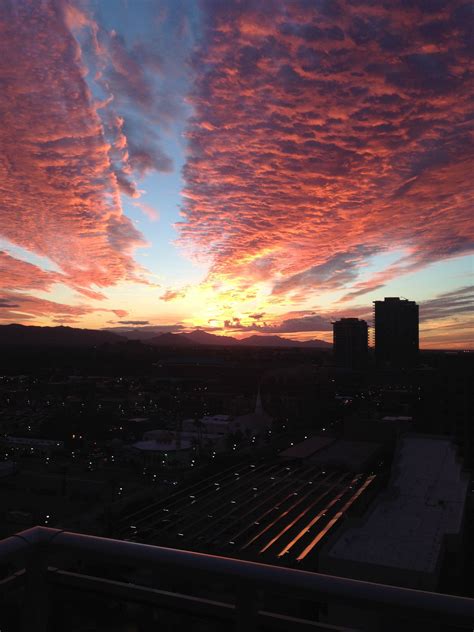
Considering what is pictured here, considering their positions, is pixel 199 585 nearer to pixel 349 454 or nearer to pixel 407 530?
pixel 407 530

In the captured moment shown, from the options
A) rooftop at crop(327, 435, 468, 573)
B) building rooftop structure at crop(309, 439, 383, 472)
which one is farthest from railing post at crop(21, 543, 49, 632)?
building rooftop structure at crop(309, 439, 383, 472)

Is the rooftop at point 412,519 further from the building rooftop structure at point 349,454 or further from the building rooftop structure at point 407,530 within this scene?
the building rooftop structure at point 349,454

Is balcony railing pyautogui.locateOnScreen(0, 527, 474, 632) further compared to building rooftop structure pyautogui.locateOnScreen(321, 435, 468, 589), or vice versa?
building rooftop structure pyautogui.locateOnScreen(321, 435, 468, 589)

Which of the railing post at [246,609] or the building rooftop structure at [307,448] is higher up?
the railing post at [246,609]

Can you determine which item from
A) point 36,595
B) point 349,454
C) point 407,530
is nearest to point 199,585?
point 36,595

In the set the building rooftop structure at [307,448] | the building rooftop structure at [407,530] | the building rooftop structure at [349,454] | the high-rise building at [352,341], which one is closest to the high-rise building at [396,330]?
the high-rise building at [352,341]

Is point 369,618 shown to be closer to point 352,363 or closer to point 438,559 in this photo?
point 438,559

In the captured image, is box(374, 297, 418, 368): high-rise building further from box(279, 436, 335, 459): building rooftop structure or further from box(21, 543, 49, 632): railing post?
box(21, 543, 49, 632): railing post

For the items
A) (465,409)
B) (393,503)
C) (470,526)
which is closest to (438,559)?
(393,503)
